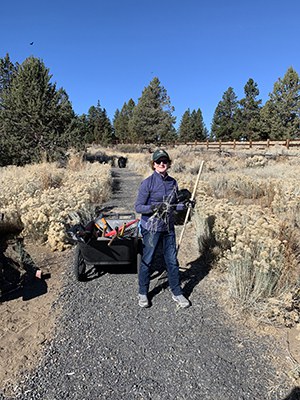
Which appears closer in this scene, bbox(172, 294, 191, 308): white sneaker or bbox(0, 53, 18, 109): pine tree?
bbox(172, 294, 191, 308): white sneaker

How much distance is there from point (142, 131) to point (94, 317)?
4440cm

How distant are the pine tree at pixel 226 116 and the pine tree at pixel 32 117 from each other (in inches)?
1610

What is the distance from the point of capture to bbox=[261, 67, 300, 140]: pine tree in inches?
1523

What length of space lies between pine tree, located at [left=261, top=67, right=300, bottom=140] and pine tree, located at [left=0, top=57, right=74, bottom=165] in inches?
→ 1256

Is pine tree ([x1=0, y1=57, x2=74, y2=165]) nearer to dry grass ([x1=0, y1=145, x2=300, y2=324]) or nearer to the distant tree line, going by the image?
the distant tree line

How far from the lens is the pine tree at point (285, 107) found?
38.7 metres

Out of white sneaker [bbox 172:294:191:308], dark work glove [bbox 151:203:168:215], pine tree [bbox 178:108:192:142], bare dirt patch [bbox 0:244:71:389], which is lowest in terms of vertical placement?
bare dirt patch [bbox 0:244:71:389]

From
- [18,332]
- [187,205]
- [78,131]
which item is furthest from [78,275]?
[78,131]

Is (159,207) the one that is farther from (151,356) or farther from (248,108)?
(248,108)

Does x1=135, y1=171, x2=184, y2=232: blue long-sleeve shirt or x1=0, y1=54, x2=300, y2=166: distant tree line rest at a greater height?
x1=0, y1=54, x2=300, y2=166: distant tree line

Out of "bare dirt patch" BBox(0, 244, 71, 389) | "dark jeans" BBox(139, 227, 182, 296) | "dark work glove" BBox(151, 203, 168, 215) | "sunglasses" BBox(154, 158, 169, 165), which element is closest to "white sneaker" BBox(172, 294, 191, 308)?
"dark jeans" BBox(139, 227, 182, 296)

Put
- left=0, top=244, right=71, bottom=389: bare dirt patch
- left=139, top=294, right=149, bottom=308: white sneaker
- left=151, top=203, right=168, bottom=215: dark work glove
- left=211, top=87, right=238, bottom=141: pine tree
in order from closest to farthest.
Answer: left=0, top=244, right=71, bottom=389: bare dirt patch → left=151, top=203, right=168, bottom=215: dark work glove → left=139, top=294, right=149, bottom=308: white sneaker → left=211, top=87, right=238, bottom=141: pine tree

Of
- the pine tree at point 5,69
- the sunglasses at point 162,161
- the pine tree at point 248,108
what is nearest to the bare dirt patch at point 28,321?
the sunglasses at point 162,161

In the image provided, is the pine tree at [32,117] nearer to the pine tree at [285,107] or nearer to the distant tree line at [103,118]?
the distant tree line at [103,118]
